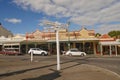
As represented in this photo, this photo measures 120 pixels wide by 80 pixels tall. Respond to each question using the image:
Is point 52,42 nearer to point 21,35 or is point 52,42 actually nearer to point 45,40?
point 45,40

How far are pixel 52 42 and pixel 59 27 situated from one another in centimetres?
3599

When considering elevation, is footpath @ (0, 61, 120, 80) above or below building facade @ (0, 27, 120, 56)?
below

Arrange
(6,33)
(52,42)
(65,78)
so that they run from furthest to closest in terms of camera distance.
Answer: (6,33)
(52,42)
(65,78)

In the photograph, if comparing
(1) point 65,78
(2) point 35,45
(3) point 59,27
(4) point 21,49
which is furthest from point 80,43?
(1) point 65,78

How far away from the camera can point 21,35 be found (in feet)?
210

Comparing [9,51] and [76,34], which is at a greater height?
[76,34]

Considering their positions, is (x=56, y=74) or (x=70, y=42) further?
(x=70, y=42)

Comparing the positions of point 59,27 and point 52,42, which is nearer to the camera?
point 59,27

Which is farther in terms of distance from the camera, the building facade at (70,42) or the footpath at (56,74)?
the building facade at (70,42)

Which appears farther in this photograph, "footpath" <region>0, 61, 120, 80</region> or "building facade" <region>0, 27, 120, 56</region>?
"building facade" <region>0, 27, 120, 56</region>

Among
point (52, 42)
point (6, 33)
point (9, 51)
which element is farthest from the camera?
point (6, 33)

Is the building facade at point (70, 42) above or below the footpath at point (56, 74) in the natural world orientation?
above

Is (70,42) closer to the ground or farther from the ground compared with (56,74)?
farther from the ground

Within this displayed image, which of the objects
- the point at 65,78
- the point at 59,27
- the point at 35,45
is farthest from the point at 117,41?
the point at 65,78
